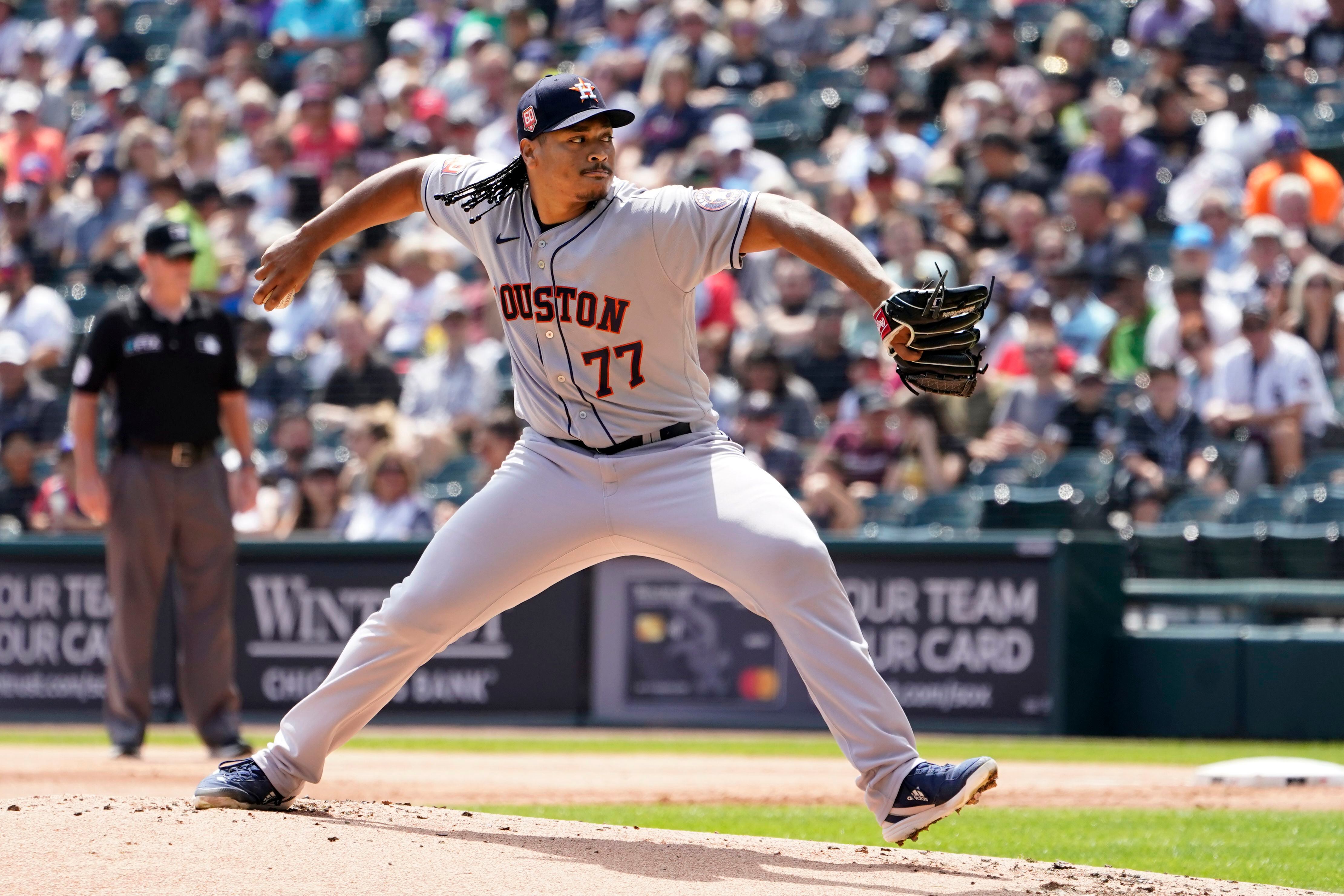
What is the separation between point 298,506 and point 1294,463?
607 centimetres

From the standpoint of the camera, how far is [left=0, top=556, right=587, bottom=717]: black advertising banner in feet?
34.1

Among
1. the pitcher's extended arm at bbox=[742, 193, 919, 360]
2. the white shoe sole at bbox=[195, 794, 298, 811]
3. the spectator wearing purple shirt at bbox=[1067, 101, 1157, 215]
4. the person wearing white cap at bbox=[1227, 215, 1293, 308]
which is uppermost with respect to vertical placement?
the spectator wearing purple shirt at bbox=[1067, 101, 1157, 215]

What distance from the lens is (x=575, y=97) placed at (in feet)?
14.7

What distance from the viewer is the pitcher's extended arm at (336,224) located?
16.0 ft

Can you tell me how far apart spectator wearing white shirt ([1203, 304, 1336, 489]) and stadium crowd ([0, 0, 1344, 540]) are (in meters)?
0.02

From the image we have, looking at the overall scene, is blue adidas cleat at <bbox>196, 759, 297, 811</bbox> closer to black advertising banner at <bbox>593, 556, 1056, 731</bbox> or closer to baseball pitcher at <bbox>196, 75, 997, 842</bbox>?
baseball pitcher at <bbox>196, 75, 997, 842</bbox>

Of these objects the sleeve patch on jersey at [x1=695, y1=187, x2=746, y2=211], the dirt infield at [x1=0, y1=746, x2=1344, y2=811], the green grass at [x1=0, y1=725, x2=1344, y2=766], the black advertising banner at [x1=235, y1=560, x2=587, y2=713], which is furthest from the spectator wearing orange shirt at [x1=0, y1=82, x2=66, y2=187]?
the sleeve patch on jersey at [x1=695, y1=187, x2=746, y2=211]

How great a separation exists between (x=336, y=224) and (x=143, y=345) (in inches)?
116

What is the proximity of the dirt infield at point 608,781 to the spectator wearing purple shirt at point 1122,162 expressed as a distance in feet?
17.5

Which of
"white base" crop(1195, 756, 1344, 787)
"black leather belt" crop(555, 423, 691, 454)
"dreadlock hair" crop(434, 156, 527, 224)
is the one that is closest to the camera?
"black leather belt" crop(555, 423, 691, 454)

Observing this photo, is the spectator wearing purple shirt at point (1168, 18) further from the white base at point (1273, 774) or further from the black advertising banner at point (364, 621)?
the white base at point (1273, 774)

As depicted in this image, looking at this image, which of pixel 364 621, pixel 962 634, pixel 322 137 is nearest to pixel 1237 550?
pixel 962 634

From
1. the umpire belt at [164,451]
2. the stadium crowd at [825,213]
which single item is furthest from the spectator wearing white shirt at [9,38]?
the umpire belt at [164,451]

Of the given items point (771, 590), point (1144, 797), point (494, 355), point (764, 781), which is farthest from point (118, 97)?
point (771, 590)
